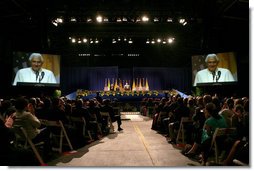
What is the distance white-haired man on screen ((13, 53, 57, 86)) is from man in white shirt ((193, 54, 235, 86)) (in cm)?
728

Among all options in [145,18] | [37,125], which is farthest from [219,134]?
[145,18]

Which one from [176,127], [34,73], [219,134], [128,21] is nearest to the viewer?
[219,134]

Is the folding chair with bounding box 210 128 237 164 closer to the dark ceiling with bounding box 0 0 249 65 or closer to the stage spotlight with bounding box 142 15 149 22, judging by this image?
the dark ceiling with bounding box 0 0 249 65

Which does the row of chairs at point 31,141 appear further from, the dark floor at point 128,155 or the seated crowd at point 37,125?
the dark floor at point 128,155

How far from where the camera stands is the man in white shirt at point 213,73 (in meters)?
13.2

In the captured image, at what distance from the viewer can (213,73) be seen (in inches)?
532

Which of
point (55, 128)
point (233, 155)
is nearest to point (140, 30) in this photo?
point (55, 128)

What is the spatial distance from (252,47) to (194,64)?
1015 cm

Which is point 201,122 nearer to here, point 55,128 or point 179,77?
point 55,128

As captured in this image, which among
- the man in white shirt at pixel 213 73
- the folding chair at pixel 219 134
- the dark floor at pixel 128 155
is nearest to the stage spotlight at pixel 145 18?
the man in white shirt at pixel 213 73

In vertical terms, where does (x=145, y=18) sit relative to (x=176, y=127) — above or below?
above

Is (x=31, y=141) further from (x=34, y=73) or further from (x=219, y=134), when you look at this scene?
(x=34, y=73)

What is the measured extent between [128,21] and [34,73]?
483cm

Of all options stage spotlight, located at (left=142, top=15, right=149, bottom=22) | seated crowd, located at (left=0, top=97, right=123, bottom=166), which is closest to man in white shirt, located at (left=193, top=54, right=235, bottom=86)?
stage spotlight, located at (left=142, top=15, right=149, bottom=22)
